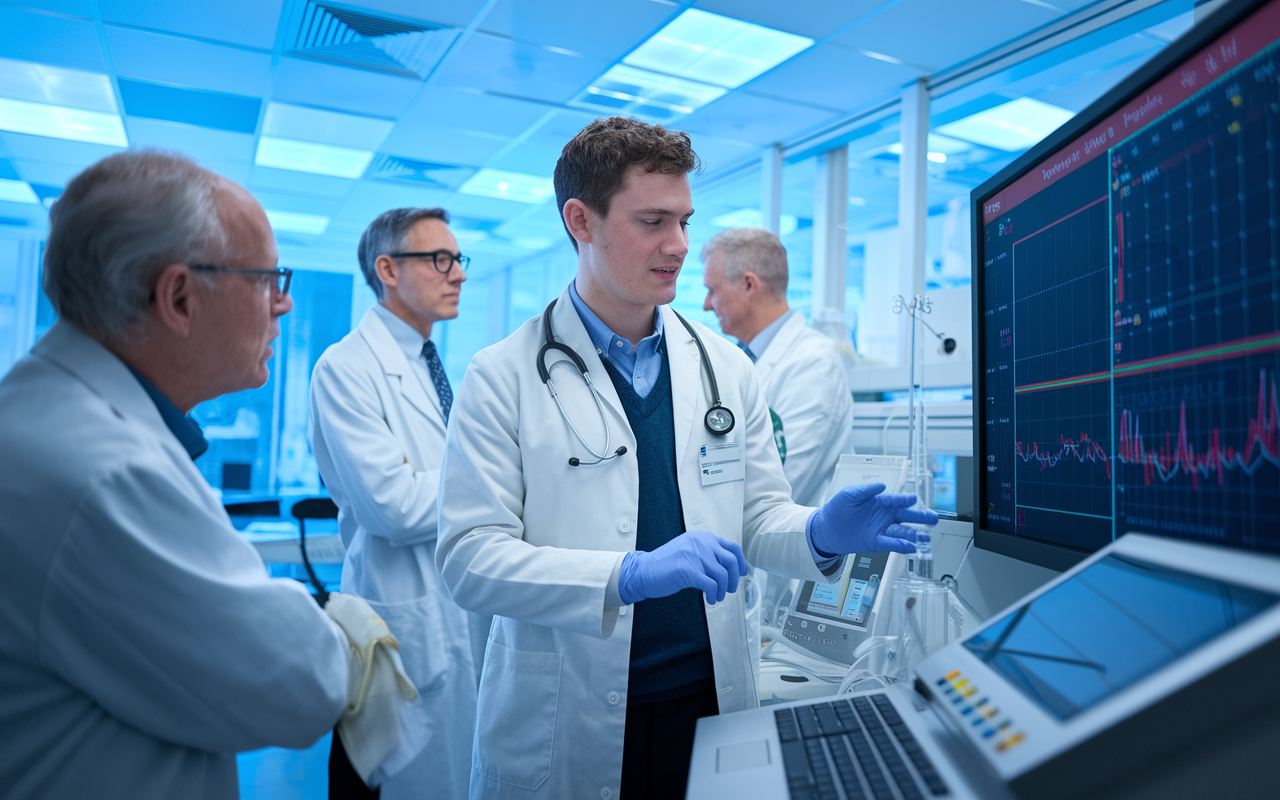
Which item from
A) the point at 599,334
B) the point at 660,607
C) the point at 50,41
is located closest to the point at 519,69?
the point at 50,41

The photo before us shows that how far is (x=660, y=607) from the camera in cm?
128

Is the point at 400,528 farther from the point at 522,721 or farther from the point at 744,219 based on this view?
the point at 744,219

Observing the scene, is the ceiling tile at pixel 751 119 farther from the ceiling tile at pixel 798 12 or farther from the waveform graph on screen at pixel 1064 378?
the waveform graph on screen at pixel 1064 378

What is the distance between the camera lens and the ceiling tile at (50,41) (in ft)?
11.3

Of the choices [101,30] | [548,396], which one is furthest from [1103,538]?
[101,30]

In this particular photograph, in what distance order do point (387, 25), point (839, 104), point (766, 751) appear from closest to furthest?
point (766, 751) < point (387, 25) < point (839, 104)

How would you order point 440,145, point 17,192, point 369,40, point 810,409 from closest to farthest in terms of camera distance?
point 810,409
point 369,40
point 440,145
point 17,192

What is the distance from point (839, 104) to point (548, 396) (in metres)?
3.50

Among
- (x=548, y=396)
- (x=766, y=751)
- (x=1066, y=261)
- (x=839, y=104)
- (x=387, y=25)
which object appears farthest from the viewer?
(x=839, y=104)

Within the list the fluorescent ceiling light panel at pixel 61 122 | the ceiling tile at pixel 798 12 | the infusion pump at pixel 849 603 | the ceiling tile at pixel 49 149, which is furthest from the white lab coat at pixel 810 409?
the ceiling tile at pixel 49 149

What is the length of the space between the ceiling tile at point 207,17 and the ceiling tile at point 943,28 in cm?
249

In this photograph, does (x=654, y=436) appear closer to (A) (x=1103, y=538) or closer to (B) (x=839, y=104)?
(A) (x=1103, y=538)

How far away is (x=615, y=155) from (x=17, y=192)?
276 inches

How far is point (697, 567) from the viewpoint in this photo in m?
1.05
